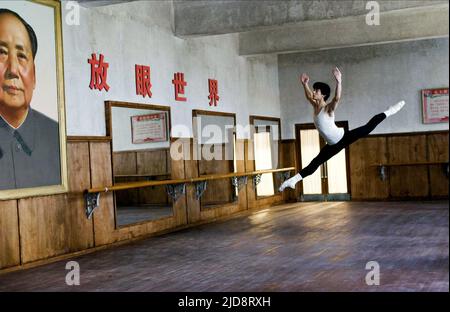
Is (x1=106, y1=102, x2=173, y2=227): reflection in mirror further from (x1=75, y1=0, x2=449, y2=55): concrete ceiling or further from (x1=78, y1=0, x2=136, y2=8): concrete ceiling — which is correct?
(x1=75, y1=0, x2=449, y2=55): concrete ceiling

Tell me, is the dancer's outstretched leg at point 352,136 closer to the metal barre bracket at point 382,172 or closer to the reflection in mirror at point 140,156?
the reflection in mirror at point 140,156

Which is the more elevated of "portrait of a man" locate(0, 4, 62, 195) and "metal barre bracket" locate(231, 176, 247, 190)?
"portrait of a man" locate(0, 4, 62, 195)

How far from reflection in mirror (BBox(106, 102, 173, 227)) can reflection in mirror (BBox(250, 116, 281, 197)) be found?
359 cm

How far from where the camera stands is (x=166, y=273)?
19.6 ft

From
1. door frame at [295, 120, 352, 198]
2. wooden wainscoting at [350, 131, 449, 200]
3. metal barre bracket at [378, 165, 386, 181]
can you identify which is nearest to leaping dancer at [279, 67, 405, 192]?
wooden wainscoting at [350, 131, 449, 200]

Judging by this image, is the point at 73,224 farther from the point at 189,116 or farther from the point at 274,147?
the point at 274,147

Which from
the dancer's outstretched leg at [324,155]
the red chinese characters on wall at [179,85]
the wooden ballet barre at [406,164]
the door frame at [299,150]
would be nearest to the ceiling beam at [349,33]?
the red chinese characters on wall at [179,85]

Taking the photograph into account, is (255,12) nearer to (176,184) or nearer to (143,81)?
(143,81)

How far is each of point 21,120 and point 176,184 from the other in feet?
11.4

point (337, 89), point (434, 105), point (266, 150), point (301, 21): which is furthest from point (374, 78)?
point (337, 89)

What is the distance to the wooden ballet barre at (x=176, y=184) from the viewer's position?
7641 mm

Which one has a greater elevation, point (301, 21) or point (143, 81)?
point (301, 21)

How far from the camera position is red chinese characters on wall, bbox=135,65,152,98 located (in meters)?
8.78

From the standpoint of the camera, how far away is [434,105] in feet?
42.5
